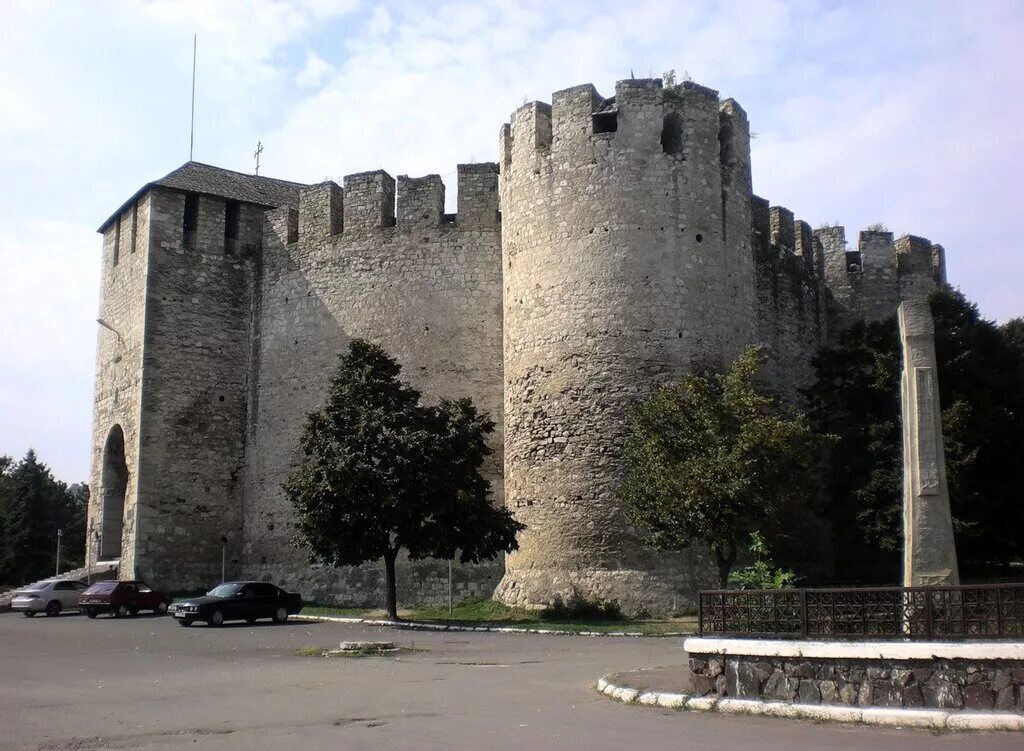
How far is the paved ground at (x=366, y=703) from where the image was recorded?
7820 millimetres

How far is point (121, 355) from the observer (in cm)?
3028

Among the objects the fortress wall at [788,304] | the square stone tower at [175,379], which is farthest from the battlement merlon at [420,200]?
the fortress wall at [788,304]

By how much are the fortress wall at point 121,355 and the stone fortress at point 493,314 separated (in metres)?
0.11

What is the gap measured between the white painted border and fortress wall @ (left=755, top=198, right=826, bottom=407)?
1690 cm

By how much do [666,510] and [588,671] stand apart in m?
6.75

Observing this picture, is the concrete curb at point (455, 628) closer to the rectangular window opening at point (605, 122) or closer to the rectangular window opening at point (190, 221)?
the rectangular window opening at point (605, 122)

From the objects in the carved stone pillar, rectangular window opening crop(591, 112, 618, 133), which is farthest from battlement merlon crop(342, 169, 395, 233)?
the carved stone pillar

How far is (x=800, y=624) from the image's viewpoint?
9.34 m

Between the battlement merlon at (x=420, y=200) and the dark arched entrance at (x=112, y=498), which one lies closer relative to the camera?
the battlement merlon at (x=420, y=200)

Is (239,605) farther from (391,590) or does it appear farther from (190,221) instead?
(190,221)

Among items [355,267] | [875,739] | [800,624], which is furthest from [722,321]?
[875,739]

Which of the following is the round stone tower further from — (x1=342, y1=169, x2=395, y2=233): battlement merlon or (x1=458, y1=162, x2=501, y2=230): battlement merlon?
(x1=342, y1=169, x2=395, y2=233): battlement merlon

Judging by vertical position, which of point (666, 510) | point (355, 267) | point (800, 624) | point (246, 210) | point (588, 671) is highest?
point (246, 210)

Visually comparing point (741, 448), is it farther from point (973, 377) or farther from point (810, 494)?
point (973, 377)
